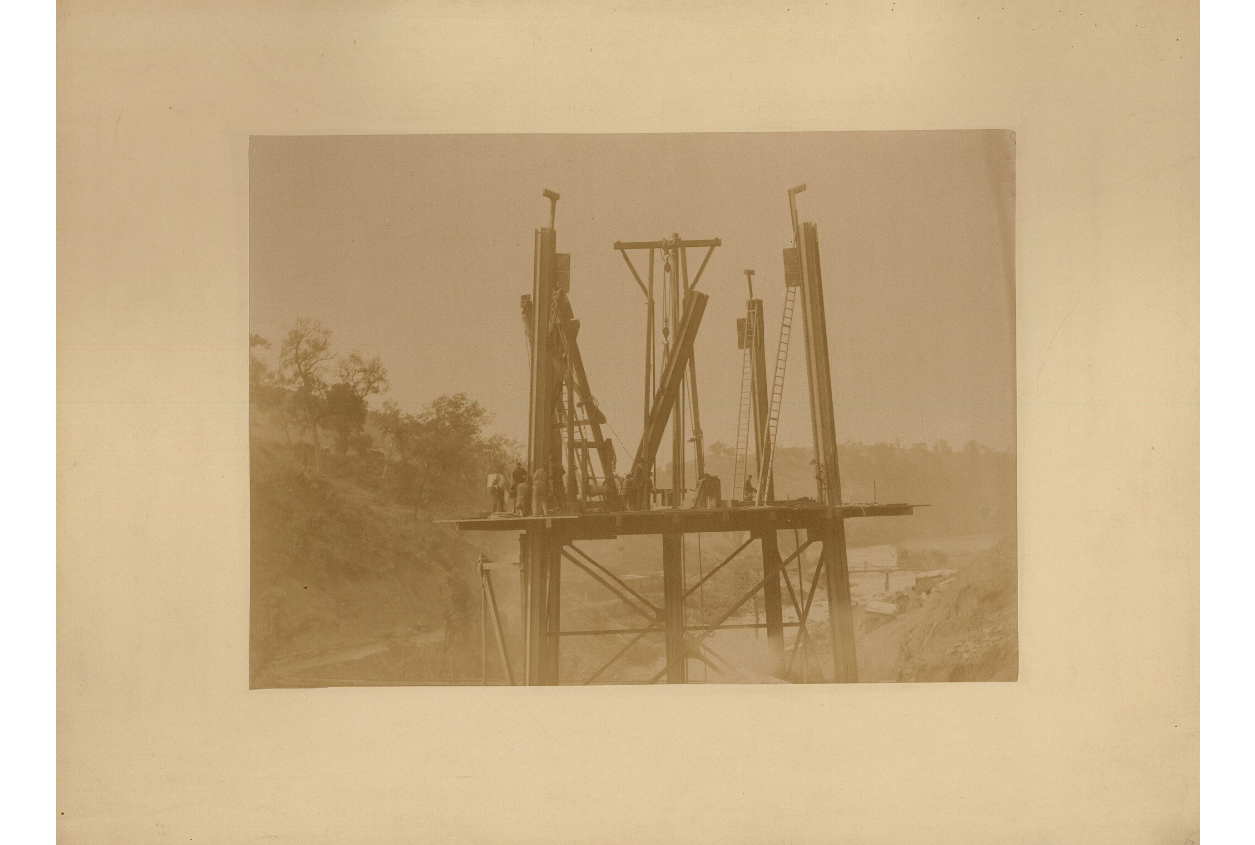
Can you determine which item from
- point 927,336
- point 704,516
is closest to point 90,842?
point 704,516

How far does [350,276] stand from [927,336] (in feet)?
7.80

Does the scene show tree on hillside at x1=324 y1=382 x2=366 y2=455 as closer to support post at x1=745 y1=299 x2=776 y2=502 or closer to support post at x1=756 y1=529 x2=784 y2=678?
support post at x1=745 y1=299 x2=776 y2=502

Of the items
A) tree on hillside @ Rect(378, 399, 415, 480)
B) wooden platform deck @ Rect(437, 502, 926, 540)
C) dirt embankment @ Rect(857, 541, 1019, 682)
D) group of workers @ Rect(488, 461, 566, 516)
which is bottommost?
dirt embankment @ Rect(857, 541, 1019, 682)

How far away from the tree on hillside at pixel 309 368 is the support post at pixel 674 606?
4.82 ft

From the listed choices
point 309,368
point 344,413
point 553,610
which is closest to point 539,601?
point 553,610

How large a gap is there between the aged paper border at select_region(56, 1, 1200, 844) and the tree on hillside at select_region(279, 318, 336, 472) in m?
0.25

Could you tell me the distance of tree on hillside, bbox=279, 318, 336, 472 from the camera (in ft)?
15.8

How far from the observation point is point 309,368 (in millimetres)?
4836

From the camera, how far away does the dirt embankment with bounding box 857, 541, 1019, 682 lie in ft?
16.0

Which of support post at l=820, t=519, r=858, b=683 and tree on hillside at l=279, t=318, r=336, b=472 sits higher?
tree on hillside at l=279, t=318, r=336, b=472

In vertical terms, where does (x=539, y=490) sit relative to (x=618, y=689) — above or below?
above

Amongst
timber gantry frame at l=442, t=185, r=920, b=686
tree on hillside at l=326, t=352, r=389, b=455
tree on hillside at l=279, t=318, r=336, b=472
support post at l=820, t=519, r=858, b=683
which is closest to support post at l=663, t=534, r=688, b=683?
timber gantry frame at l=442, t=185, r=920, b=686

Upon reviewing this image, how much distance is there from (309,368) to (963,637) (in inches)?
114

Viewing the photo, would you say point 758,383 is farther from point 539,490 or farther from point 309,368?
point 309,368
